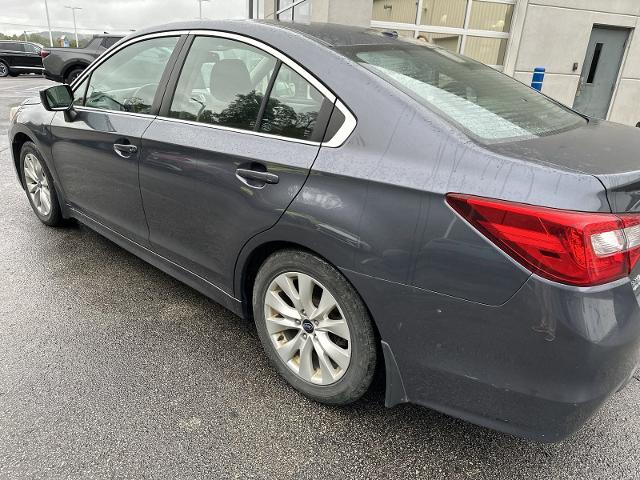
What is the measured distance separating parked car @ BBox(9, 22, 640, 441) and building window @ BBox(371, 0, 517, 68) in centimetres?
692

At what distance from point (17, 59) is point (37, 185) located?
25.5 metres

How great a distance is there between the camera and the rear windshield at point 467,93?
188 cm

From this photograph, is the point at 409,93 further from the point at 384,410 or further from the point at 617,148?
the point at 384,410

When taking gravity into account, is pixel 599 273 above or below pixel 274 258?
above

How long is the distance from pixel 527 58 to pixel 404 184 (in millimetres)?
9546

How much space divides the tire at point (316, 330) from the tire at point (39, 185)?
2523 mm

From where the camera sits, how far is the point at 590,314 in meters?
1.47

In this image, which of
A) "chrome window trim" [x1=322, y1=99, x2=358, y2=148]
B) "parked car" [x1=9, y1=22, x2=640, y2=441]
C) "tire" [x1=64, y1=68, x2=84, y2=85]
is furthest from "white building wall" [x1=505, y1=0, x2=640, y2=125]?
"tire" [x1=64, y1=68, x2=84, y2=85]

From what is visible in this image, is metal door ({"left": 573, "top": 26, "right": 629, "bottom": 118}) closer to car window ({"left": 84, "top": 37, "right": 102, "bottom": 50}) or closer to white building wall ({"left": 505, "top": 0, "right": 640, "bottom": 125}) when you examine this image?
white building wall ({"left": 505, "top": 0, "right": 640, "bottom": 125})

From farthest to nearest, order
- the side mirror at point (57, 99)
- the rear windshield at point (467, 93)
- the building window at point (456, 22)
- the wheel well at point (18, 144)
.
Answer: the building window at point (456, 22) < the wheel well at point (18, 144) < the side mirror at point (57, 99) < the rear windshield at point (467, 93)

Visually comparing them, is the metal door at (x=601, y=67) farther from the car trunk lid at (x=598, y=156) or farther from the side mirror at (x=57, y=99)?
the side mirror at (x=57, y=99)

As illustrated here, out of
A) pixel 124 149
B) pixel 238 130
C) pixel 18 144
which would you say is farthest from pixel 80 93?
pixel 238 130

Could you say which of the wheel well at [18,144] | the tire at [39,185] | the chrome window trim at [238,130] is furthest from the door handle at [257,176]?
the wheel well at [18,144]

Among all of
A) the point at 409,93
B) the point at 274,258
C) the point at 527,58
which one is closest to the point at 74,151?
the point at 274,258
